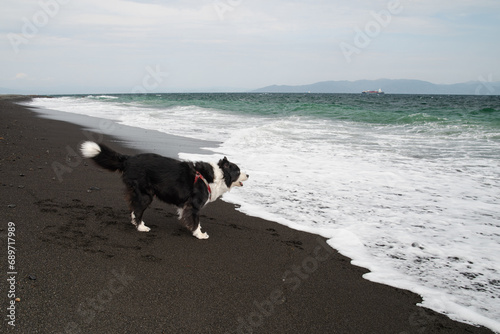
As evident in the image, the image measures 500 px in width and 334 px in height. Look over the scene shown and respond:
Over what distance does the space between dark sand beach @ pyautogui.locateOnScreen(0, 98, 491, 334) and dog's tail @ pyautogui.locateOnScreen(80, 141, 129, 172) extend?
28.7 inches

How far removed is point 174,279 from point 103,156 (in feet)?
6.18

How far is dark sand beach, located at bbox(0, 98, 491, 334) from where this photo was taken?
261cm

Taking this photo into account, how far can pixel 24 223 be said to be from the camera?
12.9 feet

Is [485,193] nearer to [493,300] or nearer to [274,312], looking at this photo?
[493,300]

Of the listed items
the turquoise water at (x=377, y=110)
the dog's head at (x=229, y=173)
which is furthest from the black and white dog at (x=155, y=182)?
the turquoise water at (x=377, y=110)

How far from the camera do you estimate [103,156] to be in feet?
13.8

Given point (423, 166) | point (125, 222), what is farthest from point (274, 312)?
point (423, 166)

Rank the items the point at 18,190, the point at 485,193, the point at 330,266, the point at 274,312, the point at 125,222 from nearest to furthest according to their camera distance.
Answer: the point at 274,312, the point at 330,266, the point at 125,222, the point at 18,190, the point at 485,193

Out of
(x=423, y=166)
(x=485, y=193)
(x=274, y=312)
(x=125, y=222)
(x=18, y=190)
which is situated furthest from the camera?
(x=423, y=166)

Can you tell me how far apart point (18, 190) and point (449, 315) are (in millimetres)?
5509

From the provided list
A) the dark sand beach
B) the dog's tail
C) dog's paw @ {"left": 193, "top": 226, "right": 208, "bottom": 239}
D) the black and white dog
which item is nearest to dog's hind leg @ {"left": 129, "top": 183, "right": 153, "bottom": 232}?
the black and white dog

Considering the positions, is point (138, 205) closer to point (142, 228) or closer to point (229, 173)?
point (142, 228)

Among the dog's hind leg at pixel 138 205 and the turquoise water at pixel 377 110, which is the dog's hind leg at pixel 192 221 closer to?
the dog's hind leg at pixel 138 205

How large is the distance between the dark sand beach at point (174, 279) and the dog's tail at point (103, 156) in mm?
729
